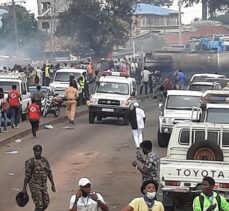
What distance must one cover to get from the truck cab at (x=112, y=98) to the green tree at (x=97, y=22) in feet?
97.3

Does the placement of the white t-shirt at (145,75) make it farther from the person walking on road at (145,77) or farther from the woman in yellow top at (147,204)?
the woman in yellow top at (147,204)

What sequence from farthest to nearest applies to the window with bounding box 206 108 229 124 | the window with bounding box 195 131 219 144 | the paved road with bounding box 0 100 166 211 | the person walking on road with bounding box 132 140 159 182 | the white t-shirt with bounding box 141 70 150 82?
the white t-shirt with bounding box 141 70 150 82 < the window with bounding box 206 108 229 124 < the paved road with bounding box 0 100 166 211 < the window with bounding box 195 131 219 144 < the person walking on road with bounding box 132 140 159 182

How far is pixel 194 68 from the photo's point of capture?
60.9 meters

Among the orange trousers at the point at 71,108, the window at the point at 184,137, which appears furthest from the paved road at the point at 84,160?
the window at the point at 184,137

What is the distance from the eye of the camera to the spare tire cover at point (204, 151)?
16.0 metres

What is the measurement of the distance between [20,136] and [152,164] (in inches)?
583

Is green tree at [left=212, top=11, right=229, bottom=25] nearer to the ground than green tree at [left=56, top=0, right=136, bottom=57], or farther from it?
nearer to the ground

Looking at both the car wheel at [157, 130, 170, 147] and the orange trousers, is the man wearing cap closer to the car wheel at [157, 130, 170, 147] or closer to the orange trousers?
the car wheel at [157, 130, 170, 147]

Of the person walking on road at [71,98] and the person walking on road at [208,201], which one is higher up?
the person walking on road at [208,201]

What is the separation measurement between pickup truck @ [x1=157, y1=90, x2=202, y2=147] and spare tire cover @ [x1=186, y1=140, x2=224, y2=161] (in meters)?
9.83

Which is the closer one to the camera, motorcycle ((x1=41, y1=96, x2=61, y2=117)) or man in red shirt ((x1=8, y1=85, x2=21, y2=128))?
man in red shirt ((x1=8, y1=85, x2=21, y2=128))

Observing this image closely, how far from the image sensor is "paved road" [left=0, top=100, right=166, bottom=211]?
18047 millimetres

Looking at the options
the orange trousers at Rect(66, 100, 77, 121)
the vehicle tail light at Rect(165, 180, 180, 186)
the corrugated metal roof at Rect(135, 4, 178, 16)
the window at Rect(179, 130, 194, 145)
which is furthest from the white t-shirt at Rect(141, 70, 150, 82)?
the corrugated metal roof at Rect(135, 4, 178, 16)

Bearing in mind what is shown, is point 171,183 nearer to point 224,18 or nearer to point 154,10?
point 154,10
